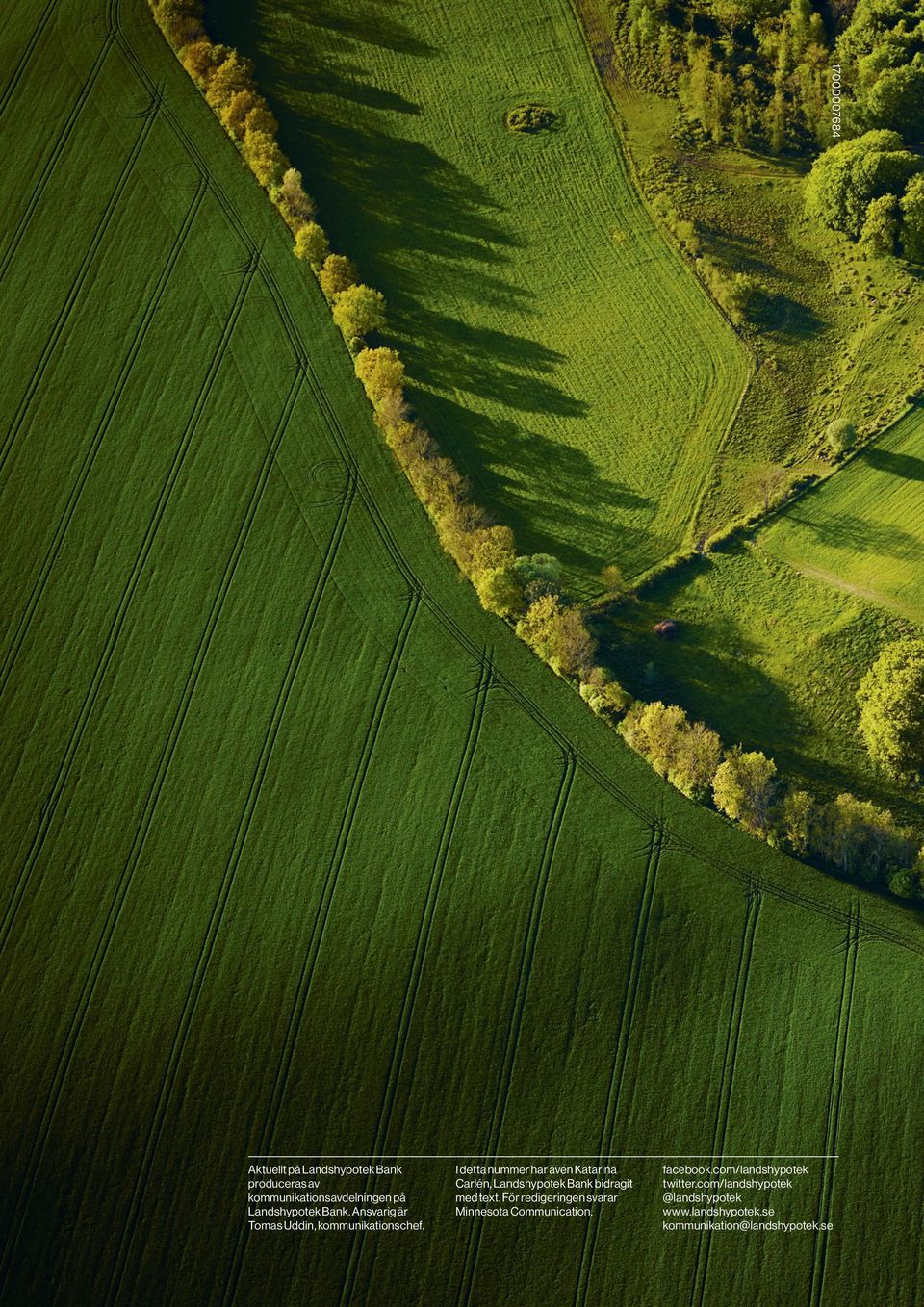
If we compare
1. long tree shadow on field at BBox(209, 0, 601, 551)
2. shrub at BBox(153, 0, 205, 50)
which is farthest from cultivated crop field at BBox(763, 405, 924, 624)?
shrub at BBox(153, 0, 205, 50)

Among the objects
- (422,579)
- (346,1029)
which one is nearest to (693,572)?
(422,579)

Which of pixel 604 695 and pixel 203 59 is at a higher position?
pixel 203 59

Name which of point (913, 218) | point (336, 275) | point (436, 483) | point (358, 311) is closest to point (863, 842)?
point (436, 483)

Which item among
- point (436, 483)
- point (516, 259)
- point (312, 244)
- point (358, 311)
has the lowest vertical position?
point (436, 483)

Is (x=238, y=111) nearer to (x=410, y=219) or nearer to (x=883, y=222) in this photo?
(x=410, y=219)

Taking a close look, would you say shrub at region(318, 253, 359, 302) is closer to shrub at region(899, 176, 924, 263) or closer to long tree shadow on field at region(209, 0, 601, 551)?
long tree shadow on field at region(209, 0, 601, 551)

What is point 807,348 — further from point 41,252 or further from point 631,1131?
point 41,252
